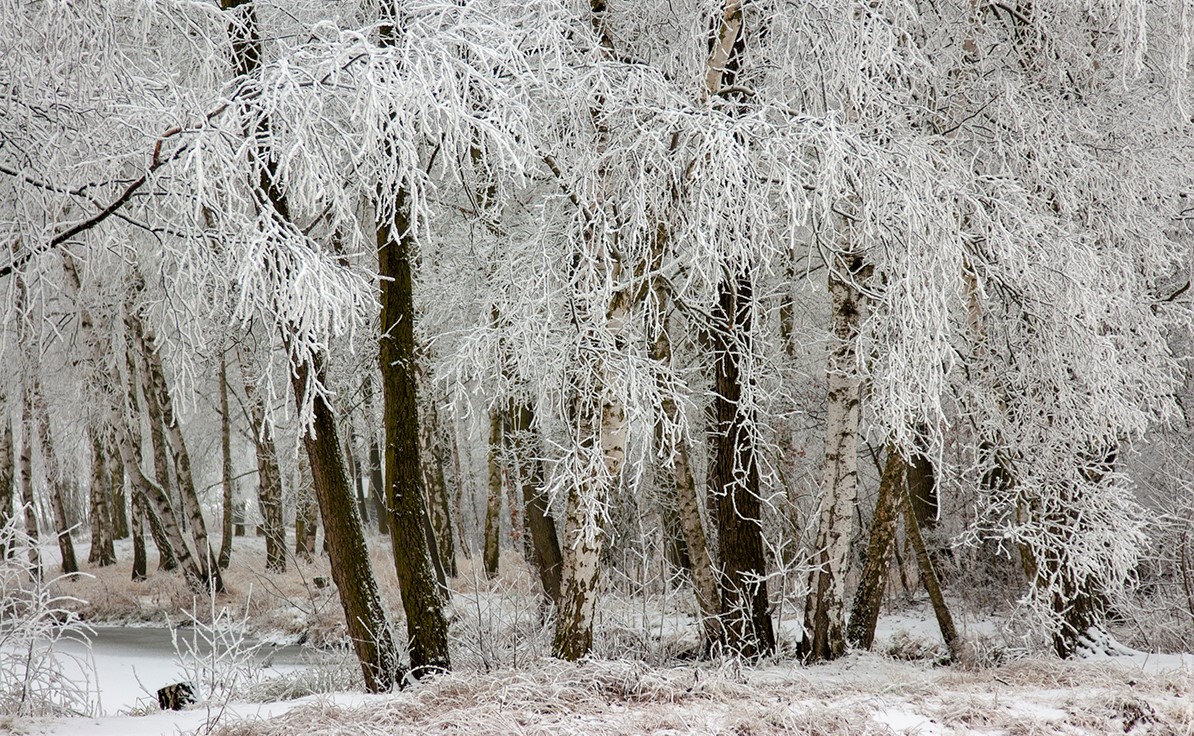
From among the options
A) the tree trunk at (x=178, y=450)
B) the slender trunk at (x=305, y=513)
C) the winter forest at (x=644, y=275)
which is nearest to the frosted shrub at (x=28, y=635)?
the winter forest at (x=644, y=275)

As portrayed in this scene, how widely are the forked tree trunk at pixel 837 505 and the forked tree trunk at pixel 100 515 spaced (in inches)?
565

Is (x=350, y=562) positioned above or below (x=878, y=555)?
above

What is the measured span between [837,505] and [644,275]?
12.5ft

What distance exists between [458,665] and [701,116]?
176 inches

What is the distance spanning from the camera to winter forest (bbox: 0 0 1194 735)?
13.9 ft

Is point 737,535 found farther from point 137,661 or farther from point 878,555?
point 137,661

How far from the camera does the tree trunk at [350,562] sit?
21.7 ft

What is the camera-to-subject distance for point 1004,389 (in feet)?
25.4

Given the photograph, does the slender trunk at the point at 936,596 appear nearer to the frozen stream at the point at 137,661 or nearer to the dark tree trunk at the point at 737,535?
the dark tree trunk at the point at 737,535

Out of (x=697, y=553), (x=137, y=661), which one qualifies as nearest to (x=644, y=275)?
(x=697, y=553)

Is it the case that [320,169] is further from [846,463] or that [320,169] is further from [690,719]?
[846,463]

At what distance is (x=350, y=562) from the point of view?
6.72 meters

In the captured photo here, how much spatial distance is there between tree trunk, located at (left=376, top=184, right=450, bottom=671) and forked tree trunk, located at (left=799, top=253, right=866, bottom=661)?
348 cm

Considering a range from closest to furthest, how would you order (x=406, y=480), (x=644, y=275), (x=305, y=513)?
(x=644, y=275), (x=406, y=480), (x=305, y=513)
